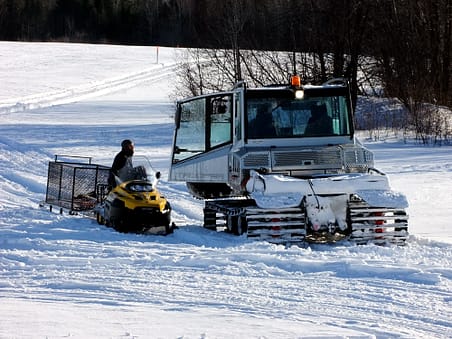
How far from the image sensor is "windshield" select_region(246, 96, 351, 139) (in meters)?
12.9

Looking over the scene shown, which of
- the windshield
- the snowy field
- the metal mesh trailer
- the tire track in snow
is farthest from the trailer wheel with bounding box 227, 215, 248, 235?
the tire track in snow

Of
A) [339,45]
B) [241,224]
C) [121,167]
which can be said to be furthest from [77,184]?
[339,45]

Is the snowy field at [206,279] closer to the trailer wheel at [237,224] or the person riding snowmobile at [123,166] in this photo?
the trailer wheel at [237,224]

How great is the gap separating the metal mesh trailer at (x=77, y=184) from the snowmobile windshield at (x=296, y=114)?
3.05m

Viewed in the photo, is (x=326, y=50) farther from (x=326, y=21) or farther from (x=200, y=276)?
(x=200, y=276)

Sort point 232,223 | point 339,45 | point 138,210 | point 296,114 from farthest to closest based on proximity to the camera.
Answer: point 339,45 → point 296,114 → point 232,223 → point 138,210

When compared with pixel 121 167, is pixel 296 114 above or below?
above

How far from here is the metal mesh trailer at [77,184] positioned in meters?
14.7

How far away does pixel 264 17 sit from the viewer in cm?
3384

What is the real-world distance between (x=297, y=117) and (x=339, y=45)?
1672 cm

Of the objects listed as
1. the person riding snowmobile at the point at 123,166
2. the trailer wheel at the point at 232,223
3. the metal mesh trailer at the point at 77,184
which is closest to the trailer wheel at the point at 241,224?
the trailer wheel at the point at 232,223

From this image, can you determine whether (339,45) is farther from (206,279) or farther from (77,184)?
(206,279)

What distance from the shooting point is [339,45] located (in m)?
29.2

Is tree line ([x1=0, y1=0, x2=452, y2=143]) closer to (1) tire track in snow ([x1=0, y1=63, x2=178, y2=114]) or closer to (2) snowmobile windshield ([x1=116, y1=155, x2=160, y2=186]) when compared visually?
(1) tire track in snow ([x1=0, y1=63, x2=178, y2=114])
